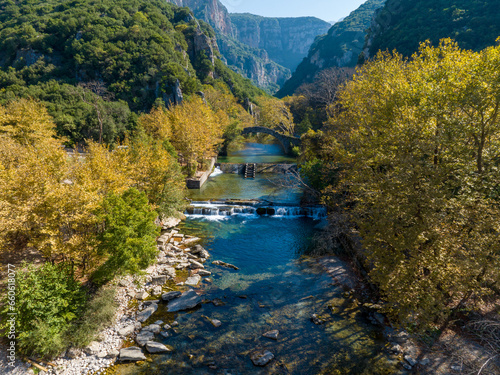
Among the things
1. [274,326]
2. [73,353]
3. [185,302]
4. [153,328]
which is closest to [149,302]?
[185,302]

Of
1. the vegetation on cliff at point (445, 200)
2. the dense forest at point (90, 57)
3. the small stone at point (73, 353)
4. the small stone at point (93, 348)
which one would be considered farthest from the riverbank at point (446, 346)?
the dense forest at point (90, 57)

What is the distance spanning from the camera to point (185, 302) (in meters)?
15.5

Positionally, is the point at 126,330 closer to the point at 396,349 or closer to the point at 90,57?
the point at 396,349

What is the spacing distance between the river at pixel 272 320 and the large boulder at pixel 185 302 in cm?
50

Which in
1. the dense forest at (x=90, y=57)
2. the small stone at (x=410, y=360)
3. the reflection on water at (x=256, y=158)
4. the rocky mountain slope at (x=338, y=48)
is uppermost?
the rocky mountain slope at (x=338, y=48)

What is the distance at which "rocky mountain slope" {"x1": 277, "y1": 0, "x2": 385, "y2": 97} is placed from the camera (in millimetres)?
141875

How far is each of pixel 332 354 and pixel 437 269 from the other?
248 inches

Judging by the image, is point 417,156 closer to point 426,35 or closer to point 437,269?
point 437,269

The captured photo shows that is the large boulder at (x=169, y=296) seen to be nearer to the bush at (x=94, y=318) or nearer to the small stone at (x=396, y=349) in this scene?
the bush at (x=94, y=318)

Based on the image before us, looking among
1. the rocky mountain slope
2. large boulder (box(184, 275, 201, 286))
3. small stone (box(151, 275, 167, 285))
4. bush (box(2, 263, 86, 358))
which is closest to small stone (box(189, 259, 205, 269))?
large boulder (box(184, 275, 201, 286))

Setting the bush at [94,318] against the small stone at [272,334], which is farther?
the small stone at [272,334]

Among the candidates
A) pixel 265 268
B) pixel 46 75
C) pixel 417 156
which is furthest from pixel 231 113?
pixel 417 156

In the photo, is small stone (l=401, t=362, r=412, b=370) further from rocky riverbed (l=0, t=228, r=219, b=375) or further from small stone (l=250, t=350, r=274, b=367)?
rocky riverbed (l=0, t=228, r=219, b=375)

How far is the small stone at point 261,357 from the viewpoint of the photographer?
1182 cm
